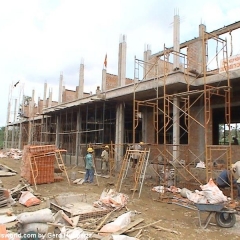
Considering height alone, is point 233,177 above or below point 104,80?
below

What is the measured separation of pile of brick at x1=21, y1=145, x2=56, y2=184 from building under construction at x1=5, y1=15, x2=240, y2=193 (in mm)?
3535

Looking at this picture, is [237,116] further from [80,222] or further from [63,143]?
[80,222]

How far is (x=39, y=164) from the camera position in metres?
12.6

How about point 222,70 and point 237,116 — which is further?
point 237,116

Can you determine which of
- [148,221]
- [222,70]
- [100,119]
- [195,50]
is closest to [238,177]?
[148,221]

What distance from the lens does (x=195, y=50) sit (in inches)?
540

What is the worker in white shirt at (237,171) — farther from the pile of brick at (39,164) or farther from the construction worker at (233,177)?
the pile of brick at (39,164)

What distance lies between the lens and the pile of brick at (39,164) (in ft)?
40.6

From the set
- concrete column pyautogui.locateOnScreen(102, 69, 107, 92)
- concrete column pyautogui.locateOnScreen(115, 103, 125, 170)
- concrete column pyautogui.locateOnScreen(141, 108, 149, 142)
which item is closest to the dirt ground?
concrete column pyautogui.locateOnScreen(115, 103, 125, 170)

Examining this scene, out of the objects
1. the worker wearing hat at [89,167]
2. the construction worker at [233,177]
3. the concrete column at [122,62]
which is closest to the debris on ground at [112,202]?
the construction worker at [233,177]

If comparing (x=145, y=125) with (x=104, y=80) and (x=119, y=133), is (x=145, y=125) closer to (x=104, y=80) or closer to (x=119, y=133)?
(x=119, y=133)

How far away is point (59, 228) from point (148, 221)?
244 centimetres

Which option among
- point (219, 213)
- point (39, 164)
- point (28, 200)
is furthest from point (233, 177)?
point (39, 164)

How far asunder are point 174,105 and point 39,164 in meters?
6.87
